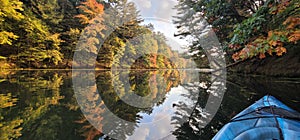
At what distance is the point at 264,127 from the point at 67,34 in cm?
1557

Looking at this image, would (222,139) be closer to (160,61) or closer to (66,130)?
(66,130)

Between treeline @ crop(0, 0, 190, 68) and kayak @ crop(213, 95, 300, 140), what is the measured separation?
23.8 ft

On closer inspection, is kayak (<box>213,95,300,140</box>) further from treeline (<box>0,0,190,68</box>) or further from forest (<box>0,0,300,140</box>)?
→ treeline (<box>0,0,190,68</box>)

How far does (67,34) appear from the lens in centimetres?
1421

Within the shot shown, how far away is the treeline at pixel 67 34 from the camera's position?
403 inches

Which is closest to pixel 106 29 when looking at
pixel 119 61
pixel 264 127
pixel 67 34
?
pixel 67 34

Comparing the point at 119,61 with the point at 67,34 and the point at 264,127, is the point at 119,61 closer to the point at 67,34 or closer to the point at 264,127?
the point at 67,34

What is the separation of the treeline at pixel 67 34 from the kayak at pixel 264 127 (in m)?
7.27

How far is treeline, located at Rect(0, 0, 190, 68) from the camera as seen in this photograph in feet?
33.6

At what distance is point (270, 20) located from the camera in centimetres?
253

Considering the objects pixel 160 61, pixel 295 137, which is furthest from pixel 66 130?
pixel 160 61

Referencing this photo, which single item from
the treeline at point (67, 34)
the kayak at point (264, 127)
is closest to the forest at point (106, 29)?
the treeline at point (67, 34)

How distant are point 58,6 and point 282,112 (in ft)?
54.9

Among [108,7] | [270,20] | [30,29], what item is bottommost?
[270,20]
